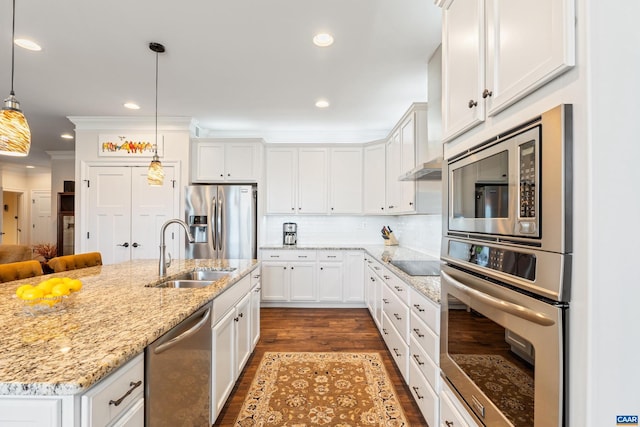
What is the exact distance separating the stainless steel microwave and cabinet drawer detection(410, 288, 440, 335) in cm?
56

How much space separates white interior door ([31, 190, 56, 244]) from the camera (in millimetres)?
7859

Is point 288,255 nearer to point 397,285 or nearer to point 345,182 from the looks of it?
point 345,182

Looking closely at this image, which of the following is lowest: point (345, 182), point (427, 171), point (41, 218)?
point (41, 218)

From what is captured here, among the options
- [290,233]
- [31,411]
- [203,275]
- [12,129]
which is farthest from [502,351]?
[290,233]

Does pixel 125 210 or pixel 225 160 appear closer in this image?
pixel 125 210

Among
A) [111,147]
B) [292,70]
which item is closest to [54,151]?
[111,147]

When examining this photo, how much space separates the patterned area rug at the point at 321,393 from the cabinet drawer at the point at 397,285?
2.28 feet

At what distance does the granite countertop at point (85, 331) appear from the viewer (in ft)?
2.54

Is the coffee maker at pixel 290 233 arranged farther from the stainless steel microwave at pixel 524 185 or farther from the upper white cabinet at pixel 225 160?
the stainless steel microwave at pixel 524 185

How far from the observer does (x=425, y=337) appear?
5.72ft

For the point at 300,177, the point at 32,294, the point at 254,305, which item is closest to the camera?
the point at 32,294

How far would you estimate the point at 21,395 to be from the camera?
0.76m

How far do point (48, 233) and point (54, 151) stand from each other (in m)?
2.78

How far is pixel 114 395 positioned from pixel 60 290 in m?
0.67
